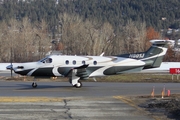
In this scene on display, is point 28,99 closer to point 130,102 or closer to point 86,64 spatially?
point 130,102

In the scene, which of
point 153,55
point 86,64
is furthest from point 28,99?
point 153,55

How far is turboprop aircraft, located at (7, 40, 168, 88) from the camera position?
87.4 ft

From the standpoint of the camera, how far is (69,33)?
75.1 metres

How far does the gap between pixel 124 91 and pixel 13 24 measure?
59950 mm

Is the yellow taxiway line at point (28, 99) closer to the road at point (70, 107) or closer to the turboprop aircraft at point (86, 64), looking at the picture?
the road at point (70, 107)

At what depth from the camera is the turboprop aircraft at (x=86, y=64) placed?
26641 mm

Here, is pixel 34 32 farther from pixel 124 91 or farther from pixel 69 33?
pixel 124 91

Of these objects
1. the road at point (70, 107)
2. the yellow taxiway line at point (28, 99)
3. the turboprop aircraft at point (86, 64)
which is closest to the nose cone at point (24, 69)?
the turboprop aircraft at point (86, 64)

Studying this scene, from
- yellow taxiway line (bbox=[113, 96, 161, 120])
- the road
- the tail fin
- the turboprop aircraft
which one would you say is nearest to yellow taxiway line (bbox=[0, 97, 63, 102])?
the road

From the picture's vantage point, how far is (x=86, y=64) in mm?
27094

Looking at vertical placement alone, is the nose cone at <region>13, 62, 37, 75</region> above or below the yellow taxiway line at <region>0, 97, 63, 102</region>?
above

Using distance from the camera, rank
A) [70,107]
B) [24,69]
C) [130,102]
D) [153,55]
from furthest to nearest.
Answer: [153,55], [24,69], [130,102], [70,107]

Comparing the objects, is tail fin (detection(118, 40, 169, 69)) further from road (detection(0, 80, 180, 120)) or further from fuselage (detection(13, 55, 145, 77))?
road (detection(0, 80, 180, 120))

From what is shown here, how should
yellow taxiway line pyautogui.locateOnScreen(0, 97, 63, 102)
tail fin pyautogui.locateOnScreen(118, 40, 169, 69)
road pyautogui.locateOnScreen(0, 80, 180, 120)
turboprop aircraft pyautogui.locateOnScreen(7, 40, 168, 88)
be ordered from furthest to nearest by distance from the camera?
tail fin pyautogui.locateOnScreen(118, 40, 169, 69) < turboprop aircraft pyautogui.locateOnScreen(7, 40, 168, 88) < yellow taxiway line pyautogui.locateOnScreen(0, 97, 63, 102) < road pyautogui.locateOnScreen(0, 80, 180, 120)
